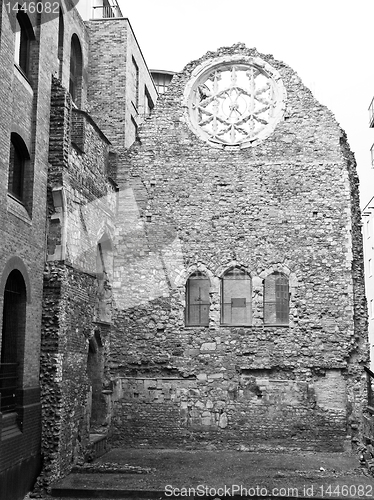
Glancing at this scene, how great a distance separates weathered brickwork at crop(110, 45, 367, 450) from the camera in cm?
1647

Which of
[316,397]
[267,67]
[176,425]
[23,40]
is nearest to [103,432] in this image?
[176,425]

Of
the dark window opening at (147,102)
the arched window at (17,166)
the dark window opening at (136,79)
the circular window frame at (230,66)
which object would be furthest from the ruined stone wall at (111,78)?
the arched window at (17,166)

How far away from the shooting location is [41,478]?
12.2m

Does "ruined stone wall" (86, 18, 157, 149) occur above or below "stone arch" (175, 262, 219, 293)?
above

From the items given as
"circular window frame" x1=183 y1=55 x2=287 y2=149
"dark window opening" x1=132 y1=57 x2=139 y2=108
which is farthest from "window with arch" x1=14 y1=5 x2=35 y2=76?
"dark window opening" x1=132 y1=57 x2=139 y2=108

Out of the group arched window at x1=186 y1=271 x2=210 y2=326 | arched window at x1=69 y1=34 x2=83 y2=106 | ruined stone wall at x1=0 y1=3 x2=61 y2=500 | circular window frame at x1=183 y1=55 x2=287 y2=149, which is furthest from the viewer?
circular window frame at x1=183 y1=55 x2=287 y2=149

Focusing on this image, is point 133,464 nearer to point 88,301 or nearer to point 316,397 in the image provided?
point 88,301

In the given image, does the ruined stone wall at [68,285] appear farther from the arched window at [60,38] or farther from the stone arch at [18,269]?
the arched window at [60,38]

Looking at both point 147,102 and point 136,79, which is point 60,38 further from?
point 147,102

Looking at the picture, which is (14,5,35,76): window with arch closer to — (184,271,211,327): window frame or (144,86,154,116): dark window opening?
(184,271,211,327): window frame

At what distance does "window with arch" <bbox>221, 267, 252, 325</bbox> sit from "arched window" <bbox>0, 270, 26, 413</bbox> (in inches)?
250

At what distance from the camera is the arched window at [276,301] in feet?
55.3

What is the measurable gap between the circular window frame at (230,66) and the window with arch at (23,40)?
→ 19.6 feet

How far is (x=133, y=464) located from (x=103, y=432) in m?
2.01
